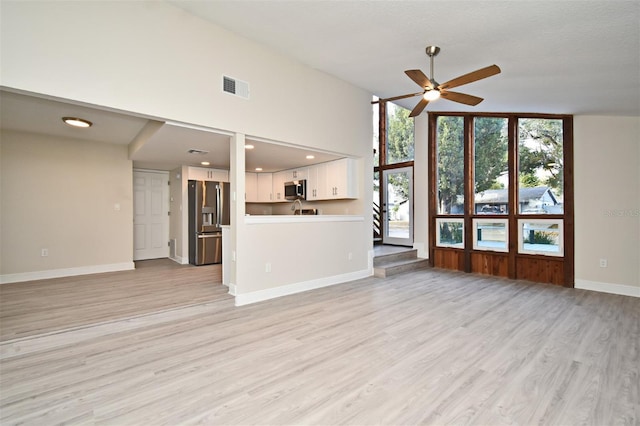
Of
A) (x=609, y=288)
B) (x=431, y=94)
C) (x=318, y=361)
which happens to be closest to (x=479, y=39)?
(x=431, y=94)

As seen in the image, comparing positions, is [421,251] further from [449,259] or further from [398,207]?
[398,207]

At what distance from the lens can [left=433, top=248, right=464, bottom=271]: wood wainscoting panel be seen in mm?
6184

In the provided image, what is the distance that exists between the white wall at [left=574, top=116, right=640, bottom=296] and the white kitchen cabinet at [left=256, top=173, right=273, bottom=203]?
6033 millimetres

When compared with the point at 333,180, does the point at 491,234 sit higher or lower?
lower

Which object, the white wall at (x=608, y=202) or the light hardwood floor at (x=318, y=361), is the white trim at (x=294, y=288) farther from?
the white wall at (x=608, y=202)

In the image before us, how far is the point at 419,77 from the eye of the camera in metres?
3.07

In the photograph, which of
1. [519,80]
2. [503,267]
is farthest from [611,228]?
[519,80]

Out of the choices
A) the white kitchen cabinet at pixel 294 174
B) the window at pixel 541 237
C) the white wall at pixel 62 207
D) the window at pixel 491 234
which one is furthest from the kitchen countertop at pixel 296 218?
the white wall at pixel 62 207

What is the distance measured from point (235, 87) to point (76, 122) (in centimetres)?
224

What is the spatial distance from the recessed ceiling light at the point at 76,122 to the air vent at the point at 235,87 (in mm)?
2056

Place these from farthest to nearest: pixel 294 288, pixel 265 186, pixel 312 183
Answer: pixel 265 186, pixel 312 183, pixel 294 288

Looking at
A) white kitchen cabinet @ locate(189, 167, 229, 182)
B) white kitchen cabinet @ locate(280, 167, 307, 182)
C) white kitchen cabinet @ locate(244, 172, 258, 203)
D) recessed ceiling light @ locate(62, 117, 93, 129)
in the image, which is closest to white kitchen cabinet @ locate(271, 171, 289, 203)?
white kitchen cabinet @ locate(280, 167, 307, 182)

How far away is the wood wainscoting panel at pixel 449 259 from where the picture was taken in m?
6.18

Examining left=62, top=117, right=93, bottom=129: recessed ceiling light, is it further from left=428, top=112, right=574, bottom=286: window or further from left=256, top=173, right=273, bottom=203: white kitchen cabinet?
left=428, top=112, right=574, bottom=286: window
